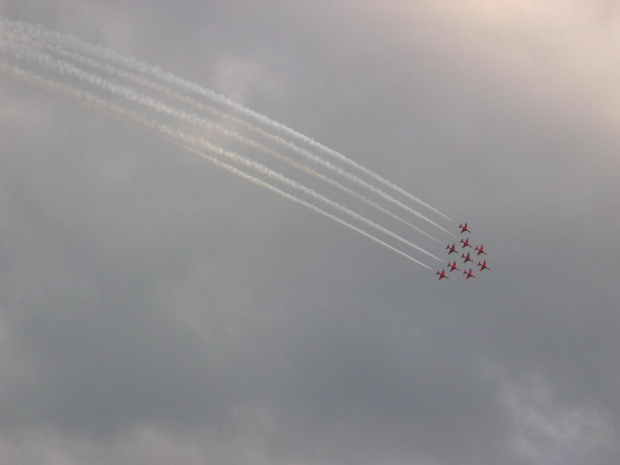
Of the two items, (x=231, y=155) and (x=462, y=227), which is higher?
(x=462, y=227)

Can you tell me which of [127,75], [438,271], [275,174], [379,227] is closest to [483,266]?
[438,271]

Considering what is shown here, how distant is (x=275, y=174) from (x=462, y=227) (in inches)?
1394

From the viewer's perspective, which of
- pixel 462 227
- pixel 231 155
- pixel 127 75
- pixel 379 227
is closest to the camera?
pixel 127 75

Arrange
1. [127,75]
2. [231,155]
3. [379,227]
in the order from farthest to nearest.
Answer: [379,227]
[231,155]
[127,75]

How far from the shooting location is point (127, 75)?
6134cm

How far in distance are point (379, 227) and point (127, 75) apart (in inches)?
1015

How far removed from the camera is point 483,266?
350 ft

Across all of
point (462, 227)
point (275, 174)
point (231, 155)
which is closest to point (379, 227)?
point (275, 174)

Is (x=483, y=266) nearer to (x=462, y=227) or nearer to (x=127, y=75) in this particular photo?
(x=462, y=227)

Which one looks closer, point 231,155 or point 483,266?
point 231,155

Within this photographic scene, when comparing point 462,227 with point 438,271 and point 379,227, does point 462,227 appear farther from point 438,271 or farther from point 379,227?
point 379,227

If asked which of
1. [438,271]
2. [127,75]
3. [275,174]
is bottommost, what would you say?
[127,75]

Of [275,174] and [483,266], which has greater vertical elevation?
[483,266]

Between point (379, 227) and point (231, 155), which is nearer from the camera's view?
point (231, 155)
